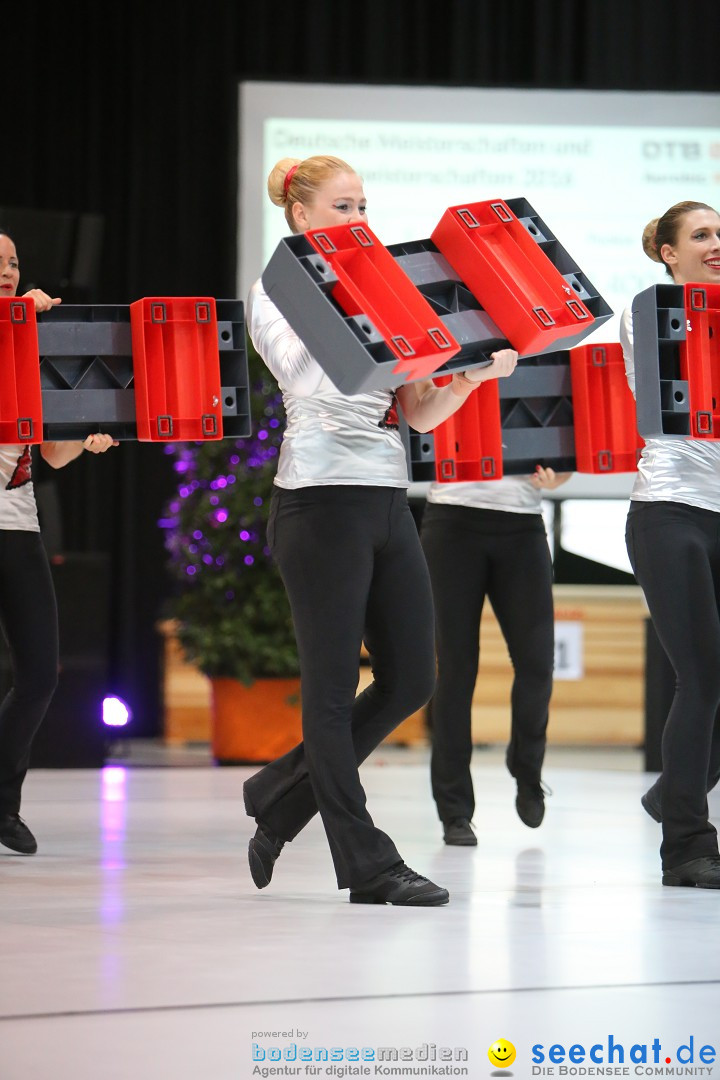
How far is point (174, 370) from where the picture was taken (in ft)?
11.4

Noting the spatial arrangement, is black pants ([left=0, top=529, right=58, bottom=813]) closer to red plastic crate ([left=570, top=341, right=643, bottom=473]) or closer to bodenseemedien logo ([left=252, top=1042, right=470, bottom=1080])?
red plastic crate ([left=570, top=341, right=643, bottom=473])

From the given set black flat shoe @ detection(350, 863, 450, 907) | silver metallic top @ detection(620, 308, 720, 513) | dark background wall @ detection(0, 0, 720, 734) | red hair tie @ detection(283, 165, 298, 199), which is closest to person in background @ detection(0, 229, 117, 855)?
red hair tie @ detection(283, 165, 298, 199)

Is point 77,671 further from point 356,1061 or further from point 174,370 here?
point 356,1061

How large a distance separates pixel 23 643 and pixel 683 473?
159 centimetres

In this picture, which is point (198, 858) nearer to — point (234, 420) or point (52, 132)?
point (234, 420)

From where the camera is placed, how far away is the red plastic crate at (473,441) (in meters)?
3.81

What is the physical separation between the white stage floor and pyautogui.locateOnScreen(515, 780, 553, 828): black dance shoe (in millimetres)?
54

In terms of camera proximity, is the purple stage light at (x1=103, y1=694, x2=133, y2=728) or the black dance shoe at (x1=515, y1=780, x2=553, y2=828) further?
the purple stage light at (x1=103, y1=694, x2=133, y2=728)

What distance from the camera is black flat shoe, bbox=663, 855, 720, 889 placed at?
3.19m

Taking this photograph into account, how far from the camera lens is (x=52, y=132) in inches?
319

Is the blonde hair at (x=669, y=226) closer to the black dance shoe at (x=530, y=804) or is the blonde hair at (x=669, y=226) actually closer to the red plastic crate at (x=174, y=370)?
the red plastic crate at (x=174, y=370)

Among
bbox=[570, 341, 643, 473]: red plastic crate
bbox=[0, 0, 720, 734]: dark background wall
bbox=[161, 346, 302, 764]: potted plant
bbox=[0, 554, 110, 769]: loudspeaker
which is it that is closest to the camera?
bbox=[570, 341, 643, 473]: red plastic crate

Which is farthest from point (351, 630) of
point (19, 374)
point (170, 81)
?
point (170, 81)

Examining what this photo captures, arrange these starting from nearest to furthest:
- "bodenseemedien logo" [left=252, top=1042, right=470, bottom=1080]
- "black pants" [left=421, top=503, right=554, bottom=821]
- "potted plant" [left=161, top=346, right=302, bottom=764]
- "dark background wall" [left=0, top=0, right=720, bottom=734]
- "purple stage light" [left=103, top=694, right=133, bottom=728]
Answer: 1. "bodenseemedien logo" [left=252, top=1042, right=470, bottom=1080]
2. "black pants" [left=421, top=503, right=554, bottom=821]
3. "potted plant" [left=161, top=346, right=302, bottom=764]
4. "purple stage light" [left=103, top=694, right=133, bottom=728]
5. "dark background wall" [left=0, top=0, right=720, bottom=734]
